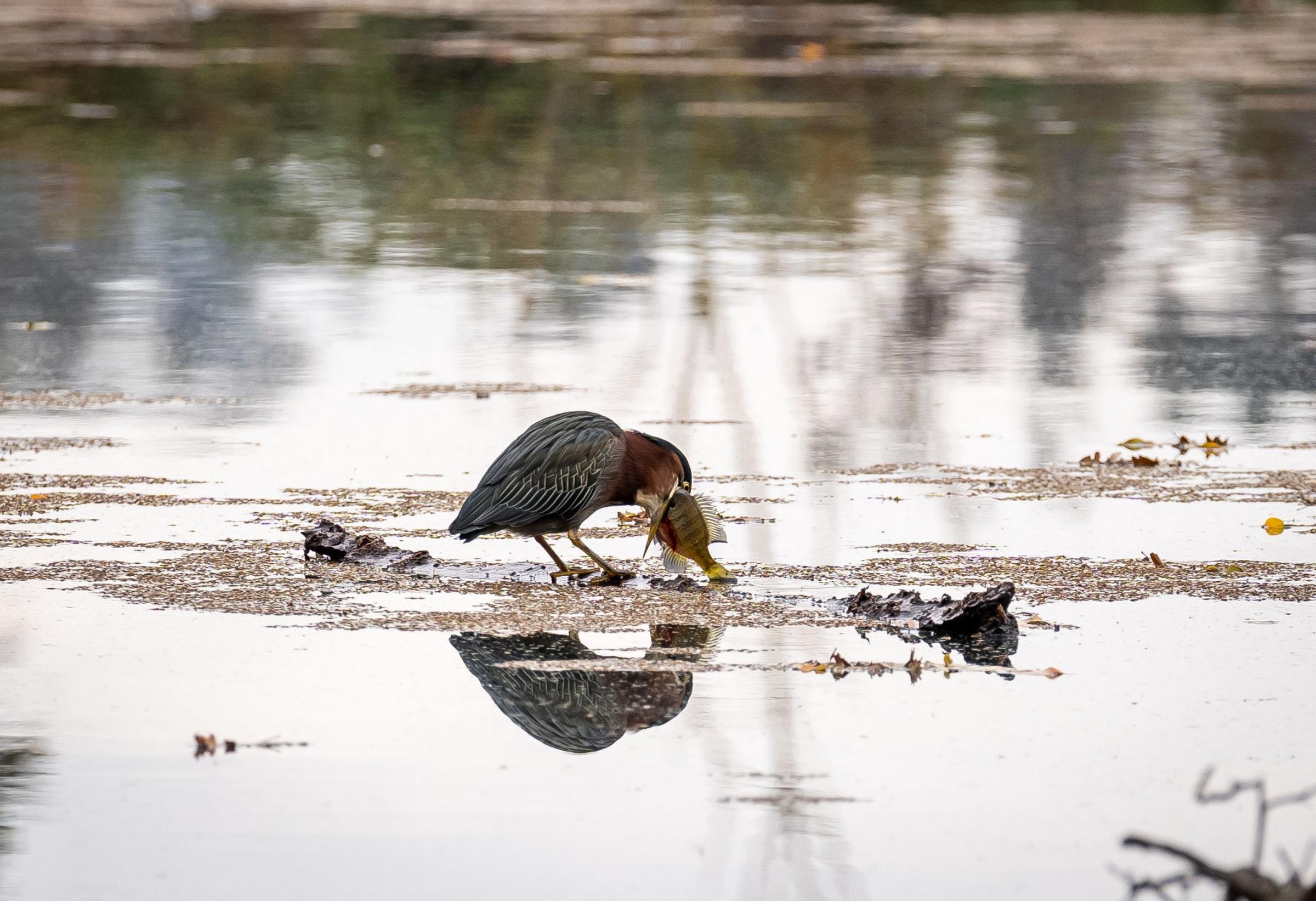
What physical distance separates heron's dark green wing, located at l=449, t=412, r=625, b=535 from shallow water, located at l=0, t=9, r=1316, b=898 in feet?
0.62

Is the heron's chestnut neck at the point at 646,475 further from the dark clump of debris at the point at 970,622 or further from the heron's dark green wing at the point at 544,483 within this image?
the dark clump of debris at the point at 970,622

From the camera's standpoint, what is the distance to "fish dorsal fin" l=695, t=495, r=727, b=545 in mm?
5598

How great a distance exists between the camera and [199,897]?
3.50 metres

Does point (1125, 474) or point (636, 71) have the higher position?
point (636, 71)

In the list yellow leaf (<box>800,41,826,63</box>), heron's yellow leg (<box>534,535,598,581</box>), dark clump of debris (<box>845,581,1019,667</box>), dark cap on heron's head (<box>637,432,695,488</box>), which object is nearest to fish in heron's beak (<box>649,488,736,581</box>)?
dark cap on heron's head (<box>637,432,695,488</box>)

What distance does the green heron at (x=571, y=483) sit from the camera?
5.64 meters

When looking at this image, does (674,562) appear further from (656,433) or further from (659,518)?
(656,433)

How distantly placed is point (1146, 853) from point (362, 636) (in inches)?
78.2

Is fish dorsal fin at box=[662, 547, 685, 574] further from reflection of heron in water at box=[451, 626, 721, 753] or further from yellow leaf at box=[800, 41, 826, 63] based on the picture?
yellow leaf at box=[800, 41, 826, 63]

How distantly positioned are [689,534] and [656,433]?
5.75 ft

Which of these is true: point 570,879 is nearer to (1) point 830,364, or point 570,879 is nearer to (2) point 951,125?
(1) point 830,364

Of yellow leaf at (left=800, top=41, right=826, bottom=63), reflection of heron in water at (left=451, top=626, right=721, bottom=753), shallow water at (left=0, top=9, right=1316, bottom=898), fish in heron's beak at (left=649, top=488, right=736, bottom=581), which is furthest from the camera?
yellow leaf at (left=800, top=41, right=826, bottom=63)

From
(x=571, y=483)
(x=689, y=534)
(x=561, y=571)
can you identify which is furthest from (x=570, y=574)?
(x=689, y=534)

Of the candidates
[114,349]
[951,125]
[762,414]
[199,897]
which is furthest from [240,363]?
[951,125]
